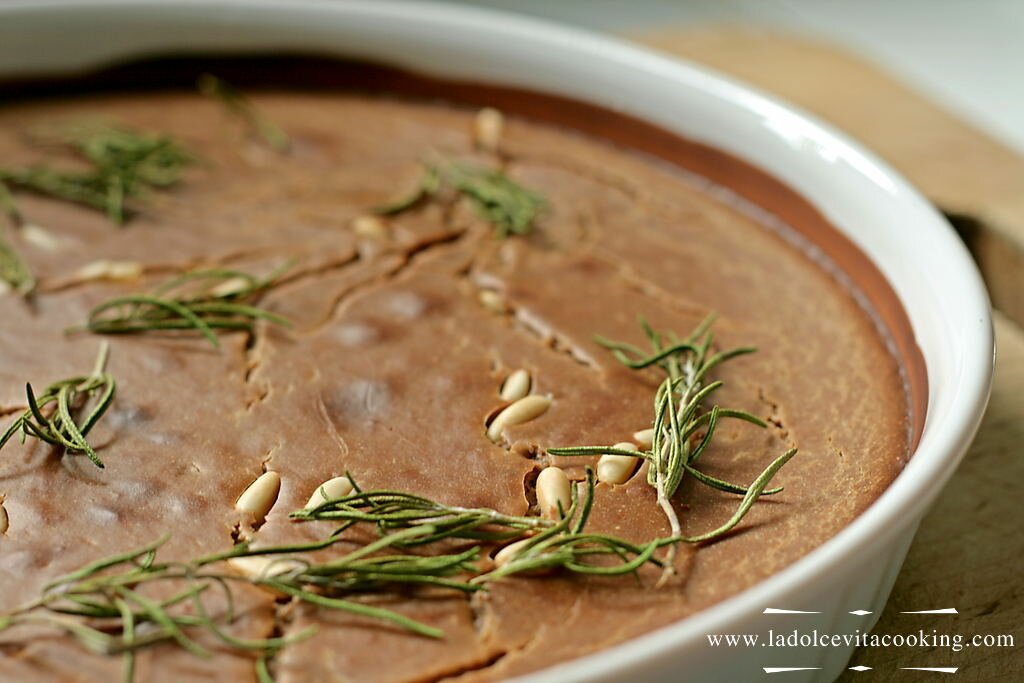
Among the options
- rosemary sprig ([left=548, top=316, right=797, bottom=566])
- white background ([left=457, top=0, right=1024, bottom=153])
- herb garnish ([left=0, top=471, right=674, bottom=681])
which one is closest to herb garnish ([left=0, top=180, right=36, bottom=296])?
herb garnish ([left=0, top=471, right=674, bottom=681])

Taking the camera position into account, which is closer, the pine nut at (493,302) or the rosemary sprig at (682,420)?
the rosemary sprig at (682,420)

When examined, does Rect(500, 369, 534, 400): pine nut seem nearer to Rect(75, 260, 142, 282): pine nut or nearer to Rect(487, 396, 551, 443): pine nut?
Rect(487, 396, 551, 443): pine nut

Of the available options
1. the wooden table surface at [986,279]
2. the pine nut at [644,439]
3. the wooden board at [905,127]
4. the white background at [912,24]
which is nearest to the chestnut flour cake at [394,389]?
the pine nut at [644,439]

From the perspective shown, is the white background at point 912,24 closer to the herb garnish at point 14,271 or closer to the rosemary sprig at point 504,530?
the herb garnish at point 14,271

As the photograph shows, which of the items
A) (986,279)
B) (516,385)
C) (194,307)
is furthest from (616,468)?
(986,279)

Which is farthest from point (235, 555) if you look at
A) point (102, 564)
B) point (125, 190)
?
point (125, 190)

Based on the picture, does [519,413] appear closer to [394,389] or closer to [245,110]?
[394,389]
